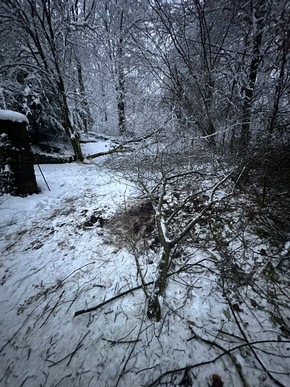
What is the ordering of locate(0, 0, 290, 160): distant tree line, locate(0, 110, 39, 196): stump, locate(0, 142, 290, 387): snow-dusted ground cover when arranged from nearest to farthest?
locate(0, 142, 290, 387): snow-dusted ground cover → locate(0, 0, 290, 160): distant tree line → locate(0, 110, 39, 196): stump

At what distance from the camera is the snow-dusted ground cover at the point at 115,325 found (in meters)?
1.29

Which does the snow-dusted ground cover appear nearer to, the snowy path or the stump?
the snowy path

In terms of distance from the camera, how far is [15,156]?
3674 millimetres

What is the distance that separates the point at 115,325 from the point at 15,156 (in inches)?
157

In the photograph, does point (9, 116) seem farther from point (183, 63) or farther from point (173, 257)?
point (183, 63)

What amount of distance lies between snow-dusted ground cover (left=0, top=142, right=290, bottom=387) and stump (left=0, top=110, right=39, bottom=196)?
63.6 inches

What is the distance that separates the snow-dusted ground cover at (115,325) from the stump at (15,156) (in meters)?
1.61

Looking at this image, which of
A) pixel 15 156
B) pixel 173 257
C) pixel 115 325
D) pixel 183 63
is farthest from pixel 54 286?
pixel 183 63

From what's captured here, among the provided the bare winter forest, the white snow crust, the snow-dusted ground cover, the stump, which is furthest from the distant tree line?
the stump

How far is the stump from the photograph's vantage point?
3.49 meters

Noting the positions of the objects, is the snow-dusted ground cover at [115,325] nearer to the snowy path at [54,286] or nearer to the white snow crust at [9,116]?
the snowy path at [54,286]

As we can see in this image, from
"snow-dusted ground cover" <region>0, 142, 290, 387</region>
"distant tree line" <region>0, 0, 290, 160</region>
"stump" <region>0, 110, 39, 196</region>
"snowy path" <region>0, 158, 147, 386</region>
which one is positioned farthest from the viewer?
"stump" <region>0, 110, 39, 196</region>

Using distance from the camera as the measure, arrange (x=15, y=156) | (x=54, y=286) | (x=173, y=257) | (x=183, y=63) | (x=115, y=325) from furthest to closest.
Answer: (x=183, y=63) → (x=15, y=156) → (x=173, y=257) → (x=54, y=286) → (x=115, y=325)

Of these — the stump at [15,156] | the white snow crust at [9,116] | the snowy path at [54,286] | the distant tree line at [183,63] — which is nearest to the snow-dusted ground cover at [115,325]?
the snowy path at [54,286]
